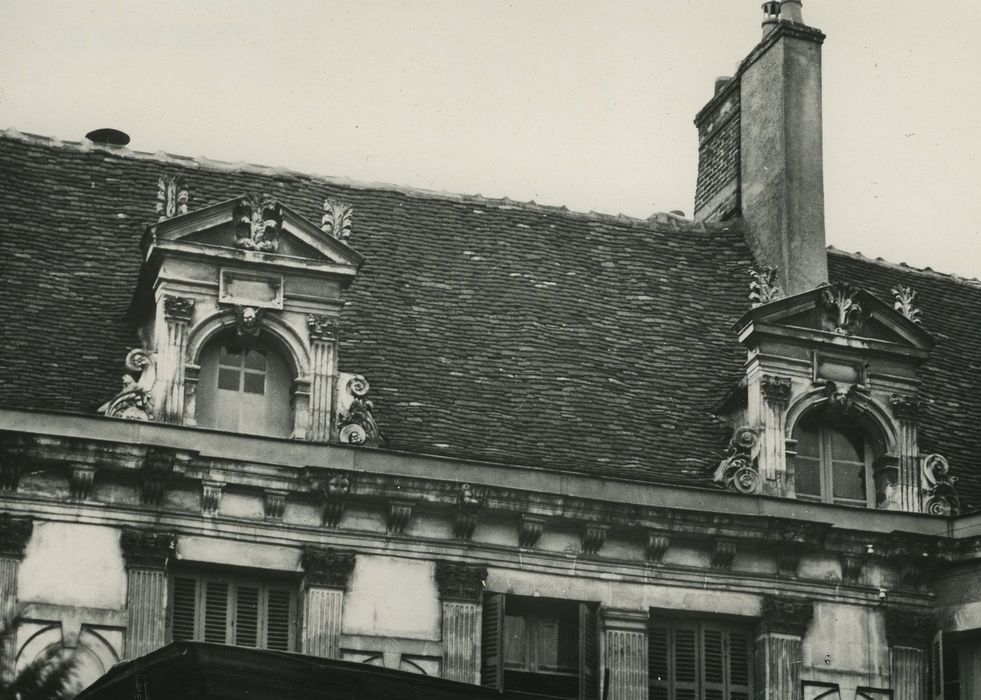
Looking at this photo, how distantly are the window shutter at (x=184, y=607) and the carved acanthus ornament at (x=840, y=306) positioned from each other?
26.0 ft

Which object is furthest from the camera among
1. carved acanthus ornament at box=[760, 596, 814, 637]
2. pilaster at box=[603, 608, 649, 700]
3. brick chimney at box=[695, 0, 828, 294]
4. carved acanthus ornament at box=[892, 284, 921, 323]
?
brick chimney at box=[695, 0, 828, 294]

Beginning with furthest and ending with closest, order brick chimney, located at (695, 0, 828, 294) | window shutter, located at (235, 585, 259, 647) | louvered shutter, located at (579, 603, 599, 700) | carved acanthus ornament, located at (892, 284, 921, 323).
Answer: brick chimney, located at (695, 0, 828, 294) → carved acanthus ornament, located at (892, 284, 921, 323) → louvered shutter, located at (579, 603, 599, 700) → window shutter, located at (235, 585, 259, 647)

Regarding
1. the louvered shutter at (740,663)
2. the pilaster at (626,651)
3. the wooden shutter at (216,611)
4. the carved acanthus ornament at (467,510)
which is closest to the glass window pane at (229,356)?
the wooden shutter at (216,611)

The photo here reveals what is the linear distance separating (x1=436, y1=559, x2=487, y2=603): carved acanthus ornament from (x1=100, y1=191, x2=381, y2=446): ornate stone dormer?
1.49 m

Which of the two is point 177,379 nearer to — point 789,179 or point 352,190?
point 352,190

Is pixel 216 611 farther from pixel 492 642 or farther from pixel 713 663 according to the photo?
pixel 713 663

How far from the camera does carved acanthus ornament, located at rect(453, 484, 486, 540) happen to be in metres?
20.8

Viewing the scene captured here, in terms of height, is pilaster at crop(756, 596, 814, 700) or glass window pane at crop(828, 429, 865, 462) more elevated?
glass window pane at crop(828, 429, 865, 462)

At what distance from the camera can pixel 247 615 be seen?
810 inches

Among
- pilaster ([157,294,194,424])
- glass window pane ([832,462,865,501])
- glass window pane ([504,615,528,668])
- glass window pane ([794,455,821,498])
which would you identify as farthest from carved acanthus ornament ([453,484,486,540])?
glass window pane ([832,462,865,501])

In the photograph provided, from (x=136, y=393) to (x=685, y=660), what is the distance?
642 cm

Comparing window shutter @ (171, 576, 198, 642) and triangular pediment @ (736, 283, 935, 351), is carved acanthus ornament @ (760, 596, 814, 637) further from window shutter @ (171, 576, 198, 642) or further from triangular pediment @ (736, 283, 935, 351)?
window shutter @ (171, 576, 198, 642)

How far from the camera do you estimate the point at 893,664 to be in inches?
870

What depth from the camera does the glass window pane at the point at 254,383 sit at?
21562mm
